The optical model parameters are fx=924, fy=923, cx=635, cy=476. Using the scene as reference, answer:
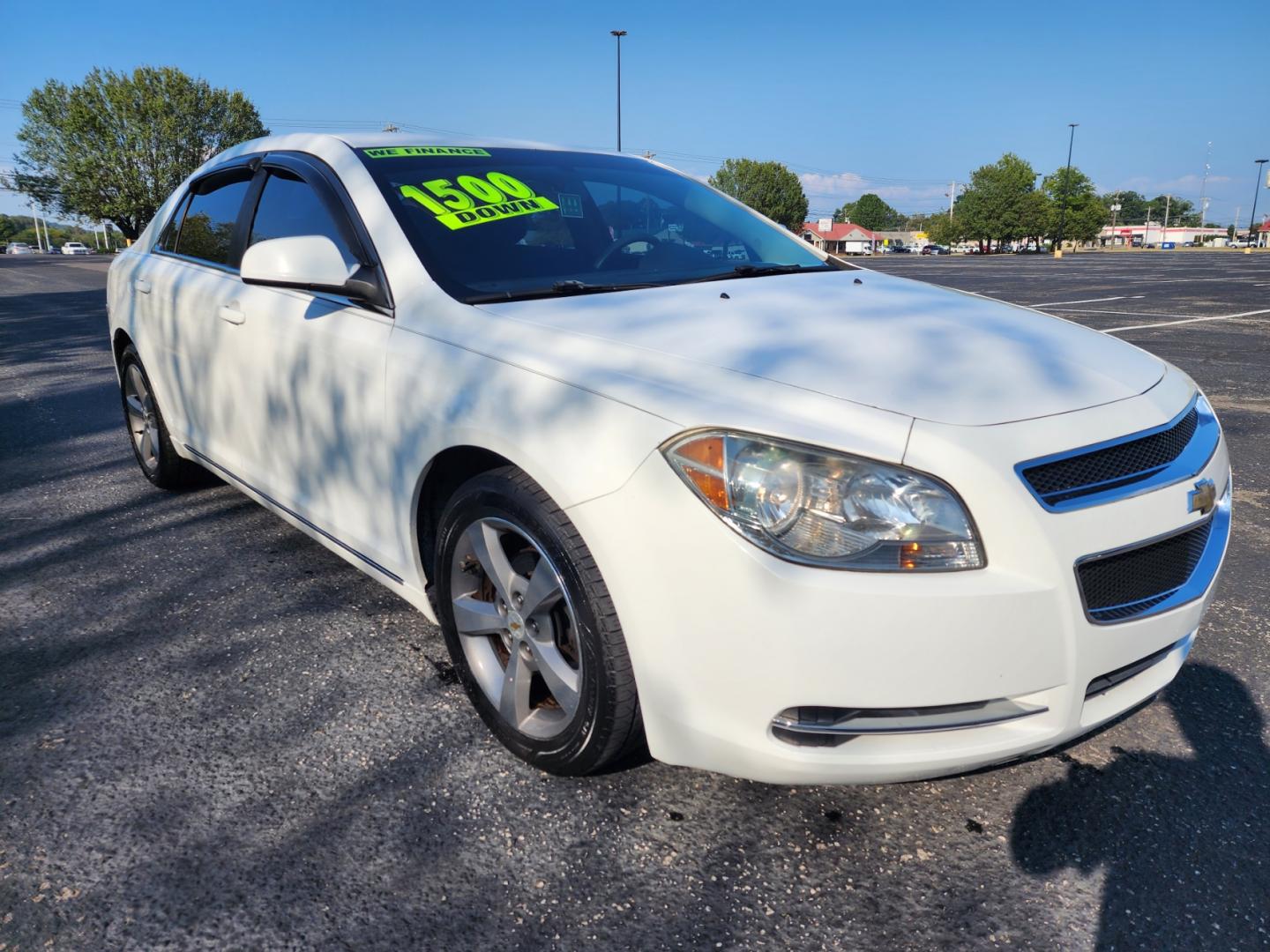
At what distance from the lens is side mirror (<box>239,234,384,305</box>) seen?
254 centimetres

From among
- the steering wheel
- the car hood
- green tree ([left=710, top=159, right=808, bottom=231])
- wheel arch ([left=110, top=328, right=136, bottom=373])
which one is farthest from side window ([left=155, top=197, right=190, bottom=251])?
green tree ([left=710, top=159, right=808, bottom=231])

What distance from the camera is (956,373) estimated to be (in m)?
1.90

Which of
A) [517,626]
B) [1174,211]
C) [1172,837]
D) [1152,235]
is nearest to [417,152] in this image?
[517,626]

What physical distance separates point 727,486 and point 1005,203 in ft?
350

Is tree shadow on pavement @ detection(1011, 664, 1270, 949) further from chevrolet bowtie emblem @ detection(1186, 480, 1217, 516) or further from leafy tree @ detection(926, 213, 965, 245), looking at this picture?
leafy tree @ detection(926, 213, 965, 245)

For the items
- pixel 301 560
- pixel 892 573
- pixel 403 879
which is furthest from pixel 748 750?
pixel 301 560

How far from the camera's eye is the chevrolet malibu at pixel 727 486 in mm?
1656

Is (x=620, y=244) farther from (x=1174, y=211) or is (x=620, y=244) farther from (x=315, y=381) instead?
(x=1174, y=211)

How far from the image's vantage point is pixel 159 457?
443 cm

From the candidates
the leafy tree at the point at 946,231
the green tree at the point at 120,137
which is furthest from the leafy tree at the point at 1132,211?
the green tree at the point at 120,137

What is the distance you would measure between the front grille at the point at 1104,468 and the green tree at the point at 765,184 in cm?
9791

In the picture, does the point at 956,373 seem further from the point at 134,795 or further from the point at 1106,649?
the point at 134,795

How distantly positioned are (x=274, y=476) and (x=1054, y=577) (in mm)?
2528

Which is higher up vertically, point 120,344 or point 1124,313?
point 120,344
